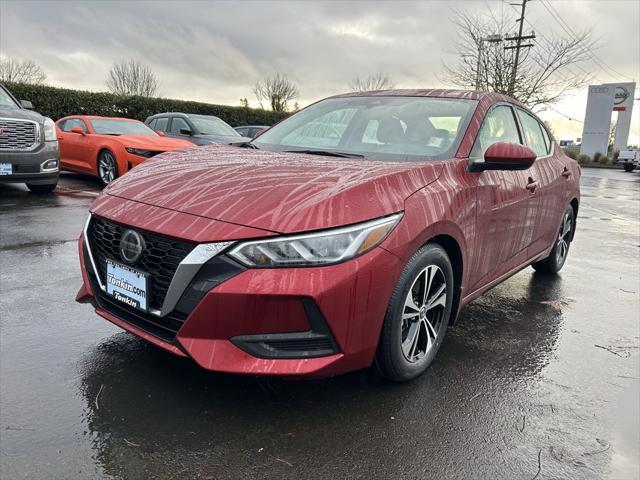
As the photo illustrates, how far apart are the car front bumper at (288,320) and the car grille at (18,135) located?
645cm

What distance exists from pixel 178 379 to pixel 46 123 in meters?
6.66

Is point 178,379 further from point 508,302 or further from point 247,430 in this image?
point 508,302

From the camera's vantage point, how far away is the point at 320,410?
7.59ft

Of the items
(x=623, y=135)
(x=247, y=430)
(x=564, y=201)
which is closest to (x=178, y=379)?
(x=247, y=430)

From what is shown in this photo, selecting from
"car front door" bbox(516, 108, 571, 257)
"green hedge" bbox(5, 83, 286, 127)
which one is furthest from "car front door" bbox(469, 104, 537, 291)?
"green hedge" bbox(5, 83, 286, 127)


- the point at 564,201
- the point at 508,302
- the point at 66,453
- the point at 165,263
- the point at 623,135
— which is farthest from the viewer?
the point at 623,135

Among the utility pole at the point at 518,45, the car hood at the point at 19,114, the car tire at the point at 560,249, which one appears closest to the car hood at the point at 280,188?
the car tire at the point at 560,249

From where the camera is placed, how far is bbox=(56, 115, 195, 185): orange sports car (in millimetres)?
9062

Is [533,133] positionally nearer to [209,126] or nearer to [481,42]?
[209,126]

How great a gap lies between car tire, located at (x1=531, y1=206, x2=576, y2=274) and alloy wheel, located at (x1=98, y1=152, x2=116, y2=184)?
741 centimetres

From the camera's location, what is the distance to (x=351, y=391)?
2.48 meters

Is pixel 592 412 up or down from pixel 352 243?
down

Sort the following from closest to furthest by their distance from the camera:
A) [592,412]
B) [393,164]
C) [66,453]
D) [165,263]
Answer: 1. [66,453]
2. [165,263]
3. [592,412]
4. [393,164]

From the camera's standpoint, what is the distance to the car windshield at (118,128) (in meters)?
9.98
